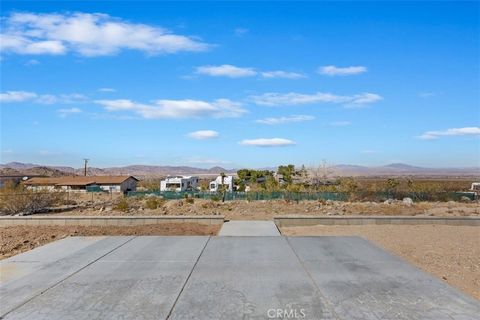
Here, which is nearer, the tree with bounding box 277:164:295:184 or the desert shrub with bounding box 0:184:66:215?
the desert shrub with bounding box 0:184:66:215

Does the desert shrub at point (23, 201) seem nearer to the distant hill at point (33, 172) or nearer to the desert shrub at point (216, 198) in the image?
the desert shrub at point (216, 198)

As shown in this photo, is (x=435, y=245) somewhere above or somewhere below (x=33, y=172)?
below

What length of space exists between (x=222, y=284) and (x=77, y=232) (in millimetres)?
7707

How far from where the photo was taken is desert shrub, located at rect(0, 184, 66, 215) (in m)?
23.0

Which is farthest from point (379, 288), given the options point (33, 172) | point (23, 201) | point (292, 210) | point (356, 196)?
point (33, 172)

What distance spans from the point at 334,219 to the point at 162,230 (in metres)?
5.70

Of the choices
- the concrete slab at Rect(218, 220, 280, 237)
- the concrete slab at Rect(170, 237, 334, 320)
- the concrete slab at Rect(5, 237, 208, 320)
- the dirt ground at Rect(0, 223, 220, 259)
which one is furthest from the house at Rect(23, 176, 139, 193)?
the concrete slab at Rect(170, 237, 334, 320)

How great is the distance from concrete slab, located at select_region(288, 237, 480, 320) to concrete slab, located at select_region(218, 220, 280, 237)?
103 inches

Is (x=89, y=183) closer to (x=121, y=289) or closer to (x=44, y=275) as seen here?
(x=44, y=275)

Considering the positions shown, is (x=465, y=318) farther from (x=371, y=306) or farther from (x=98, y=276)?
(x=98, y=276)

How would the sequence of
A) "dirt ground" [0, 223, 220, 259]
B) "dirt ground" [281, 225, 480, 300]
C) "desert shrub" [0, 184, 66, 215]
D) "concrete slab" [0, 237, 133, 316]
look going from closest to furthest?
"concrete slab" [0, 237, 133, 316], "dirt ground" [281, 225, 480, 300], "dirt ground" [0, 223, 220, 259], "desert shrub" [0, 184, 66, 215]

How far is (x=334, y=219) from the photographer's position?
49.3 ft

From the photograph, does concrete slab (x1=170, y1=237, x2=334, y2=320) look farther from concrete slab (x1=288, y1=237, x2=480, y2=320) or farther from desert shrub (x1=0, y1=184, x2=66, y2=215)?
desert shrub (x1=0, y1=184, x2=66, y2=215)

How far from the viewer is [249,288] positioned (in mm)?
6684
